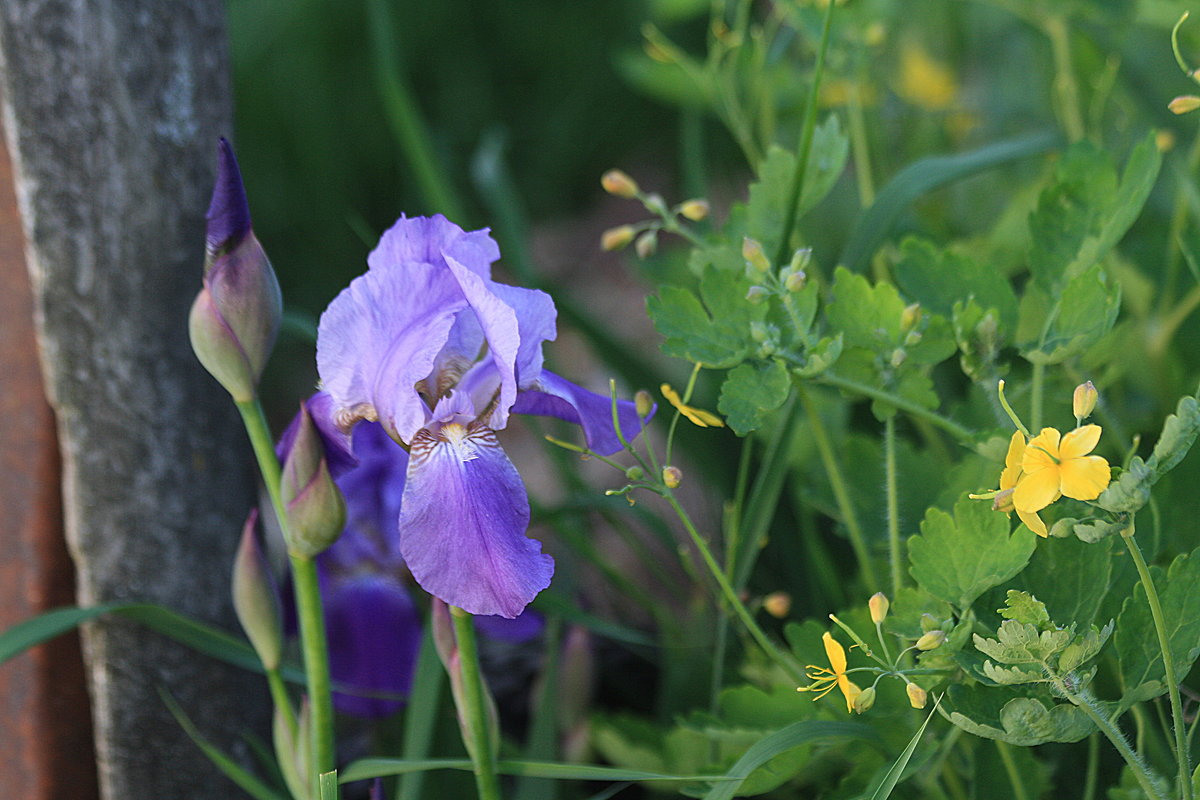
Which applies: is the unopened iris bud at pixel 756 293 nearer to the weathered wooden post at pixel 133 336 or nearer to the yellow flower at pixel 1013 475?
the yellow flower at pixel 1013 475

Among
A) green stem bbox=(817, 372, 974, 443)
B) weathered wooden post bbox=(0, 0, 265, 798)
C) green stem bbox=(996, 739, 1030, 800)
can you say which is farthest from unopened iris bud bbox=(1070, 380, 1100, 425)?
weathered wooden post bbox=(0, 0, 265, 798)

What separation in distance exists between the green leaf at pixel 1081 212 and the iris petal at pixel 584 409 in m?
0.28

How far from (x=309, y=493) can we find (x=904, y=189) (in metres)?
0.50

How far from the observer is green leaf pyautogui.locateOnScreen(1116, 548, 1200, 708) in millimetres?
533

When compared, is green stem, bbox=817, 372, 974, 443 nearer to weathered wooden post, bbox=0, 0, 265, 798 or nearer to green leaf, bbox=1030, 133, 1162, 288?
green leaf, bbox=1030, 133, 1162, 288

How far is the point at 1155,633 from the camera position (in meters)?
0.55

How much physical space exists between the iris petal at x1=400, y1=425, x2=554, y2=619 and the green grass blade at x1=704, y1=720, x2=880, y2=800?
0.15 meters

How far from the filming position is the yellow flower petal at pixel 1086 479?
17.6 inches

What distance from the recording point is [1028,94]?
72.0 inches

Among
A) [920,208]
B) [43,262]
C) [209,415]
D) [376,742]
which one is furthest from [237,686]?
[920,208]

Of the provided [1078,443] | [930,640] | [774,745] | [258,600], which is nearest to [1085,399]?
[1078,443]

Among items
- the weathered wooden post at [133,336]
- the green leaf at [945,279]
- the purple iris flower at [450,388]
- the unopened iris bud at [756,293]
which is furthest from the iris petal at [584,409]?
the weathered wooden post at [133,336]

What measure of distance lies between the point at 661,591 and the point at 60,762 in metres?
0.86

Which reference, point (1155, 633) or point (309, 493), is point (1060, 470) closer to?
point (1155, 633)
